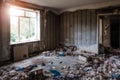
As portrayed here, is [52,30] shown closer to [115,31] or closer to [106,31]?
[106,31]

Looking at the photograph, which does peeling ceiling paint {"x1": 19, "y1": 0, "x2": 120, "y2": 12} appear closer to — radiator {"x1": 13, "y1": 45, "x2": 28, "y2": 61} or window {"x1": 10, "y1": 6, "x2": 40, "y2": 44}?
window {"x1": 10, "y1": 6, "x2": 40, "y2": 44}

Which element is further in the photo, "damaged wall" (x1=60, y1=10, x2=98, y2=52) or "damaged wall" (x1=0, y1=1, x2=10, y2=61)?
"damaged wall" (x1=60, y1=10, x2=98, y2=52)

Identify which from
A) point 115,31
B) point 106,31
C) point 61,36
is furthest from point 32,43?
point 115,31

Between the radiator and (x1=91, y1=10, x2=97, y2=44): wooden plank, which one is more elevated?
(x1=91, y1=10, x2=97, y2=44): wooden plank

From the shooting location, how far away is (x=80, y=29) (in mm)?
8242

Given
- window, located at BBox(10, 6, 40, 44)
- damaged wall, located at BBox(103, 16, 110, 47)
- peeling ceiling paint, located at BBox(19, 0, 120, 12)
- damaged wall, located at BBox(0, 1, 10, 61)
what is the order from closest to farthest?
1. damaged wall, located at BBox(0, 1, 10, 61)
2. window, located at BBox(10, 6, 40, 44)
3. peeling ceiling paint, located at BBox(19, 0, 120, 12)
4. damaged wall, located at BBox(103, 16, 110, 47)

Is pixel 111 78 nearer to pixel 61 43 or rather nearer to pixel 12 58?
pixel 12 58

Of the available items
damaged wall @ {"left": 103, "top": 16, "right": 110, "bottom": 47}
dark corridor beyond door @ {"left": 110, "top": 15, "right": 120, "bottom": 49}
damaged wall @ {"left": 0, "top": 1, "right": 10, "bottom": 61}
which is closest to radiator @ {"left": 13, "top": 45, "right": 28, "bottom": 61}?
damaged wall @ {"left": 0, "top": 1, "right": 10, "bottom": 61}

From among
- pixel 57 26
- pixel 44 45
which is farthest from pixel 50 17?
pixel 44 45

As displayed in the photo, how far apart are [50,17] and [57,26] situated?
90cm

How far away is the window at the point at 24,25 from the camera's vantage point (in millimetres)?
6364

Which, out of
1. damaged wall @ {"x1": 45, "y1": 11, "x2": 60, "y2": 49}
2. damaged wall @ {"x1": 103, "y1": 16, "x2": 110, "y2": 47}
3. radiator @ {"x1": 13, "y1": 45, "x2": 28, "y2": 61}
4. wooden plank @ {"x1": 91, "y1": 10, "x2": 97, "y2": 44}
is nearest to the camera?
radiator @ {"x1": 13, "y1": 45, "x2": 28, "y2": 61}

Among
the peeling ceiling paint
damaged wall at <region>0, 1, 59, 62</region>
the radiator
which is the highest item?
the peeling ceiling paint

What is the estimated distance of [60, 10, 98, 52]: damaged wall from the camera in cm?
771
